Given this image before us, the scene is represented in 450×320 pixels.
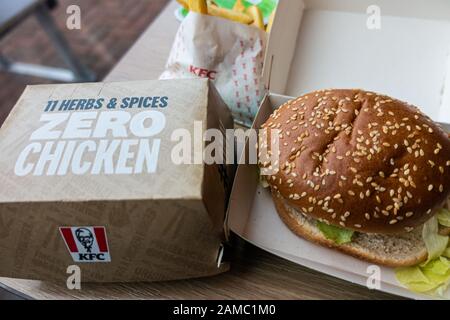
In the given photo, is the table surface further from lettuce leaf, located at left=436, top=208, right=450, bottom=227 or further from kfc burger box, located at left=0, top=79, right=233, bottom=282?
lettuce leaf, located at left=436, top=208, right=450, bottom=227

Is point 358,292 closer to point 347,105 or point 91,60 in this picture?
point 347,105

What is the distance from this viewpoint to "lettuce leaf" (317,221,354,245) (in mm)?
904

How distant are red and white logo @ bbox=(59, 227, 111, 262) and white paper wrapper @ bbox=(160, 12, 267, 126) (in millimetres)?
551

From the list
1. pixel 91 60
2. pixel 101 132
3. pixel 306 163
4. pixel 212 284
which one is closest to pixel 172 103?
pixel 101 132

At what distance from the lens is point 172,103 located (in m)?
0.90

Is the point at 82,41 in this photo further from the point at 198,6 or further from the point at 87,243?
the point at 87,243

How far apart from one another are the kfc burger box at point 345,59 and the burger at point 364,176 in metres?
0.09

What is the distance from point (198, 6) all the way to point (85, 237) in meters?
0.66

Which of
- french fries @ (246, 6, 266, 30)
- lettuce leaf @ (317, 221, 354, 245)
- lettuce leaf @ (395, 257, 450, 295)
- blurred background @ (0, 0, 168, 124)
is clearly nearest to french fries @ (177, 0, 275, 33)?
french fries @ (246, 6, 266, 30)

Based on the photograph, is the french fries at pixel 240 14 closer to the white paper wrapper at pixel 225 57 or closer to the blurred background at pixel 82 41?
the white paper wrapper at pixel 225 57

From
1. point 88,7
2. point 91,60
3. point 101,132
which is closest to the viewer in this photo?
point 101,132

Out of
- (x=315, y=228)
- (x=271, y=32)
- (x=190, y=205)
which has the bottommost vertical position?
(x=315, y=228)

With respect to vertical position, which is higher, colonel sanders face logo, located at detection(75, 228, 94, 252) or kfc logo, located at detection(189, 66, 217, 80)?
kfc logo, located at detection(189, 66, 217, 80)
